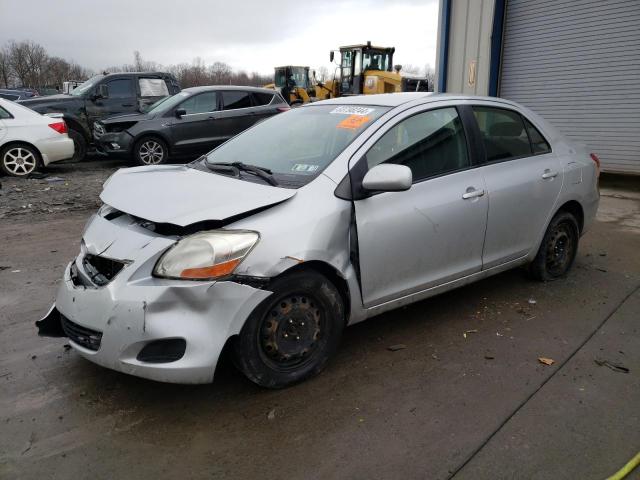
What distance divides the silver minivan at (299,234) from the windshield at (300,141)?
15 mm

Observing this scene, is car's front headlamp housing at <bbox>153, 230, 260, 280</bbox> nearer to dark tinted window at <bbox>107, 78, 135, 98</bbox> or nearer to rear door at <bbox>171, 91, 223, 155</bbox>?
rear door at <bbox>171, 91, 223, 155</bbox>

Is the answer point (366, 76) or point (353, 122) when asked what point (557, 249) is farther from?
point (366, 76)

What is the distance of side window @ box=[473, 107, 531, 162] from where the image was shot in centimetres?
399

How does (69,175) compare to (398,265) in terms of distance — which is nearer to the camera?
(398,265)

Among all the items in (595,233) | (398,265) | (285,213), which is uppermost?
(285,213)

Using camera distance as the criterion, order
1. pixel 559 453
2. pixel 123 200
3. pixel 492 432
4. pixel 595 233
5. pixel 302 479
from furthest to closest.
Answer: pixel 595 233, pixel 123 200, pixel 492 432, pixel 559 453, pixel 302 479

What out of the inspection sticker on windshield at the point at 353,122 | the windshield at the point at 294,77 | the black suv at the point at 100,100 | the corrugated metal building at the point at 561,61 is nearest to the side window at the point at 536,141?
the inspection sticker on windshield at the point at 353,122

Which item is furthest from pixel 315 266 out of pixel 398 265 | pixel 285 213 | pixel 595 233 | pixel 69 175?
pixel 69 175

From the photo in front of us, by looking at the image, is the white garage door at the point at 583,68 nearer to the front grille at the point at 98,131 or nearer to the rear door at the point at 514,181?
the rear door at the point at 514,181

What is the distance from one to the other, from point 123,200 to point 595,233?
5.78 m

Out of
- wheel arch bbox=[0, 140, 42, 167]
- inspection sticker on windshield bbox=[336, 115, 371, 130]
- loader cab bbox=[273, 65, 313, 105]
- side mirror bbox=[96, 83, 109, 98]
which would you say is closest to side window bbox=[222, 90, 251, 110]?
side mirror bbox=[96, 83, 109, 98]

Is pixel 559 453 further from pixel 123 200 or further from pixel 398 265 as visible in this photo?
pixel 123 200

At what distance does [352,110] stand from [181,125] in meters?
7.67

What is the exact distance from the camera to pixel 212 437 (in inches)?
102
